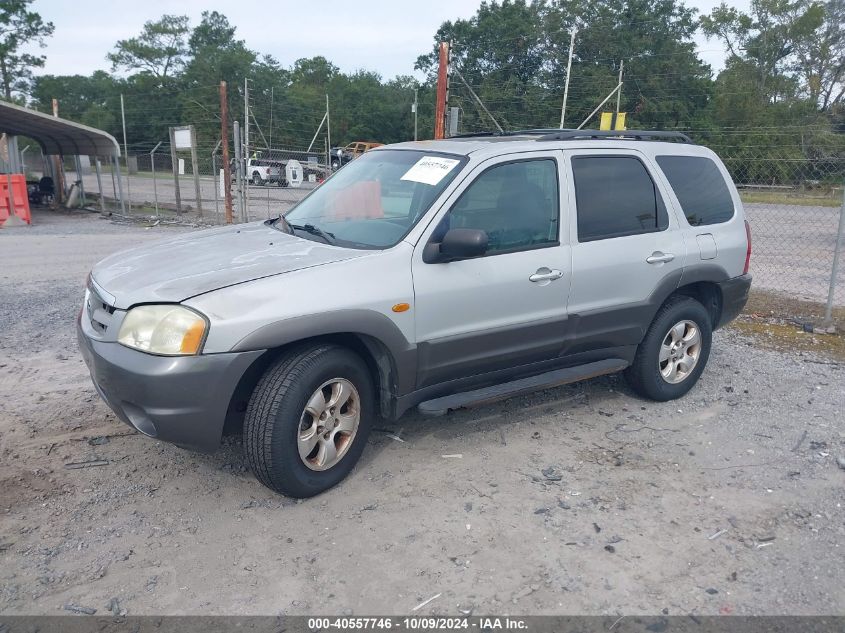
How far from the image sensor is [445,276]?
3.88 m

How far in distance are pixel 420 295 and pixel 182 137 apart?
43.6ft

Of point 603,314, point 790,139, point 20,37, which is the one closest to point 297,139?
point 790,139

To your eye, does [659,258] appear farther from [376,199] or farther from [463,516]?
[463,516]

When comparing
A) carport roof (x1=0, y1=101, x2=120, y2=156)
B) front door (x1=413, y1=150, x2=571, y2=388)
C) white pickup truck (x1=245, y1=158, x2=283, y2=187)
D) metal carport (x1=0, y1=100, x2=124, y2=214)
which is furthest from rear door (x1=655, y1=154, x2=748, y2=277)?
carport roof (x1=0, y1=101, x2=120, y2=156)

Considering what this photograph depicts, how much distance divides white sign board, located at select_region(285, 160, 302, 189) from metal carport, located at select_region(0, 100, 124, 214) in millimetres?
5226

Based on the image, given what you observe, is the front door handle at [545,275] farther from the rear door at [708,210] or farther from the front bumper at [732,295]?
the front bumper at [732,295]

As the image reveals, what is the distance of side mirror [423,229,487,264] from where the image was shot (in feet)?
12.2

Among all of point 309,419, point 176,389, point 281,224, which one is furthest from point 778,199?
point 176,389

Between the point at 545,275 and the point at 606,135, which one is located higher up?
the point at 606,135

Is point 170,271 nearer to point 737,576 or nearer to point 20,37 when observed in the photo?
→ point 737,576

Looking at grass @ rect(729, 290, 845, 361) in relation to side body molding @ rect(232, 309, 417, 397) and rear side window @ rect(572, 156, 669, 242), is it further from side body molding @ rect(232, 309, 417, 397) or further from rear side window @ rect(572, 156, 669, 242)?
side body molding @ rect(232, 309, 417, 397)

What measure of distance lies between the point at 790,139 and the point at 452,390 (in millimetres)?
18016

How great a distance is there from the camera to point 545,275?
4.26 m

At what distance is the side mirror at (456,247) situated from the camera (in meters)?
3.71
